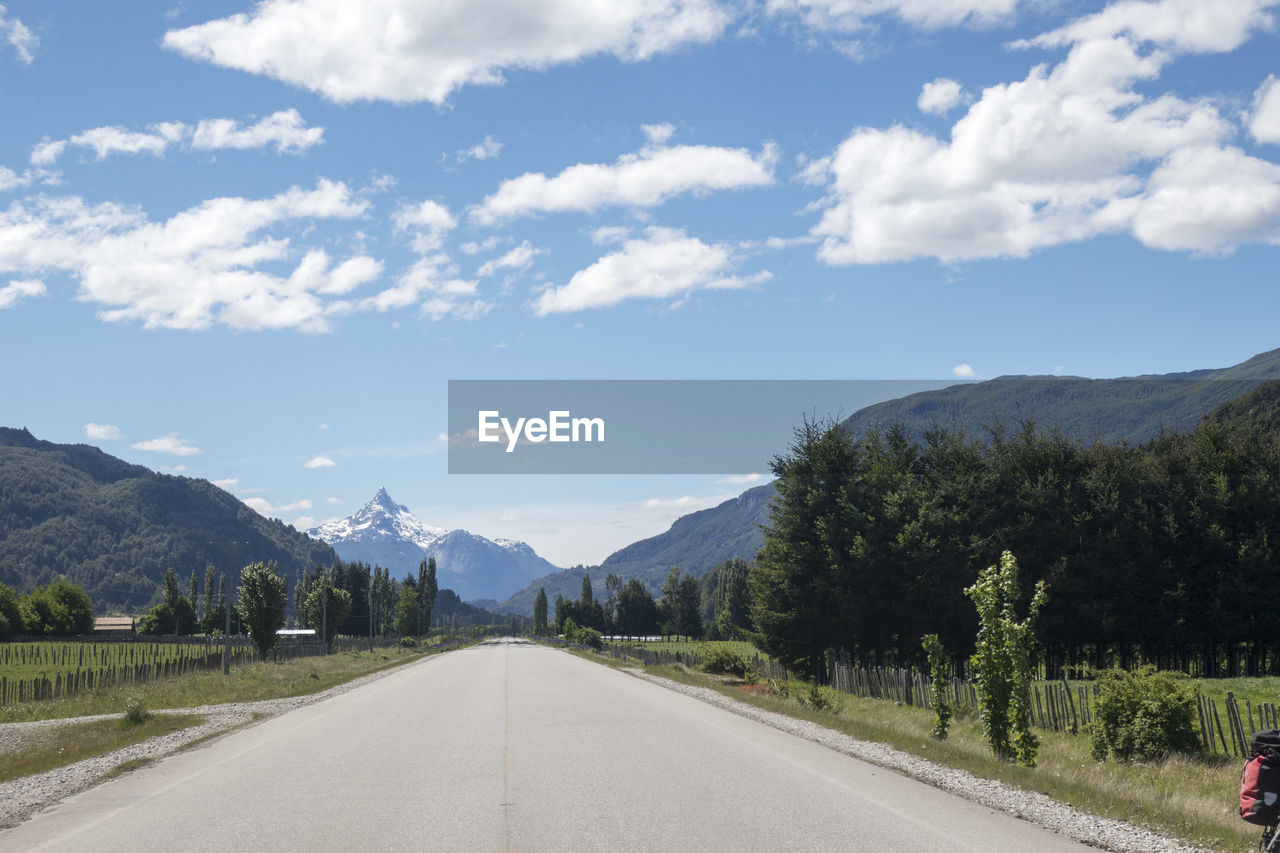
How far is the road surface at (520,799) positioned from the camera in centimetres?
1016

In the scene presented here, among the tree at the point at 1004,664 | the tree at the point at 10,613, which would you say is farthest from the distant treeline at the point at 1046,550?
the tree at the point at 10,613

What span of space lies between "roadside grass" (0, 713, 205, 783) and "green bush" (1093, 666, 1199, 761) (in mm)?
21378

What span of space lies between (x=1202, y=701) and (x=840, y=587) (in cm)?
2299

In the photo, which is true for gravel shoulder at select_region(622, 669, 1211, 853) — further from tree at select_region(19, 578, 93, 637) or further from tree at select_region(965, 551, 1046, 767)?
tree at select_region(19, 578, 93, 637)

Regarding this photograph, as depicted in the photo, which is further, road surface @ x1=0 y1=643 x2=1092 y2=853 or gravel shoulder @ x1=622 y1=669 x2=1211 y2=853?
gravel shoulder @ x1=622 y1=669 x2=1211 y2=853

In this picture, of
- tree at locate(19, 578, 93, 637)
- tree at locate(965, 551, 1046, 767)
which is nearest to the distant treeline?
tree at locate(965, 551, 1046, 767)

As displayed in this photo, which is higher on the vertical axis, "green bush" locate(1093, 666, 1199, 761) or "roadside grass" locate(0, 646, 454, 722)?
"green bush" locate(1093, 666, 1199, 761)

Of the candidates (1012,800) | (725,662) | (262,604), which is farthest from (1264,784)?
(262,604)

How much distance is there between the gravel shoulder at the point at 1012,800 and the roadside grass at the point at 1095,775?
263mm

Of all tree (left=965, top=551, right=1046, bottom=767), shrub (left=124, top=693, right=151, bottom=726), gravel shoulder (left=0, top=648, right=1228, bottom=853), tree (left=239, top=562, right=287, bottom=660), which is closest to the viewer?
gravel shoulder (left=0, top=648, right=1228, bottom=853)

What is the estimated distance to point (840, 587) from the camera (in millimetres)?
42656

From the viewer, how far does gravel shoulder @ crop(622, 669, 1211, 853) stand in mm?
10789

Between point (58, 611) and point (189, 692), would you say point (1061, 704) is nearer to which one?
point (189, 692)

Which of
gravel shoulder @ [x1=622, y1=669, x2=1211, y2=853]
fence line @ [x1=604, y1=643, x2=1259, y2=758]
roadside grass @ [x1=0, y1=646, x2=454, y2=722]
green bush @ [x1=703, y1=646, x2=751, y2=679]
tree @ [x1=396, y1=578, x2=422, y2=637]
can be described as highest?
gravel shoulder @ [x1=622, y1=669, x2=1211, y2=853]
